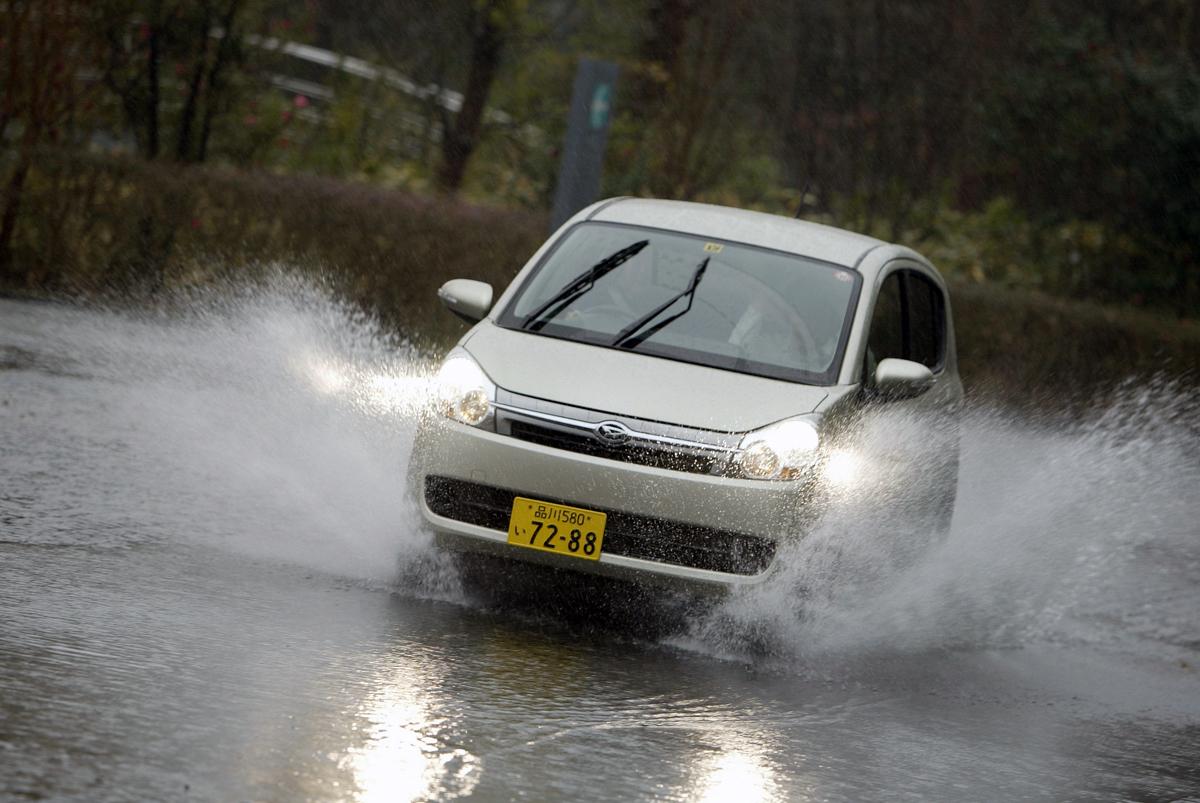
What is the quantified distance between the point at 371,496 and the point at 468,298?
42.3 inches

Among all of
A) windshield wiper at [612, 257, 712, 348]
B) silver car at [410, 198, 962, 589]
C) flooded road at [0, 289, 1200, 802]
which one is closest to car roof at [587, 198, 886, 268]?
silver car at [410, 198, 962, 589]

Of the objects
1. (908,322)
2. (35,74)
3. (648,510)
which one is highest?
(35,74)

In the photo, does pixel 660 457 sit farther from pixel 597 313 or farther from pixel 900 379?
pixel 900 379

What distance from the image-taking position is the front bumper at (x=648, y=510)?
7.29 metres

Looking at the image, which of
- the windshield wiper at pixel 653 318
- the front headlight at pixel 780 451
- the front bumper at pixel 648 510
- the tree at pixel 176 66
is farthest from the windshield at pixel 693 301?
the tree at pixel 176 66

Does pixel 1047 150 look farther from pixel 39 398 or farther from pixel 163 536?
pixel 163 536

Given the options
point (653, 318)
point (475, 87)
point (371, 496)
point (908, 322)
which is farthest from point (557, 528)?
point (475, 87)

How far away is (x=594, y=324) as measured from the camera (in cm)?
843

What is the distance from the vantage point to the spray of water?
7.99 metres

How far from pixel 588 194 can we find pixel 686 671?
27.9 feet

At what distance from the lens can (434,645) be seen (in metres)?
6.89

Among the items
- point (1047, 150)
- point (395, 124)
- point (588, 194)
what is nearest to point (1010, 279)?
point (1047, 150)

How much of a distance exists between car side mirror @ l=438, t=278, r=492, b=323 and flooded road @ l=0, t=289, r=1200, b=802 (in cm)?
92

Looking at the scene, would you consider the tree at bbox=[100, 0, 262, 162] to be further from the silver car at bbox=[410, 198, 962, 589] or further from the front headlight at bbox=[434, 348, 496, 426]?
the front headlight at bbox=[434, 348, 496, 426]
